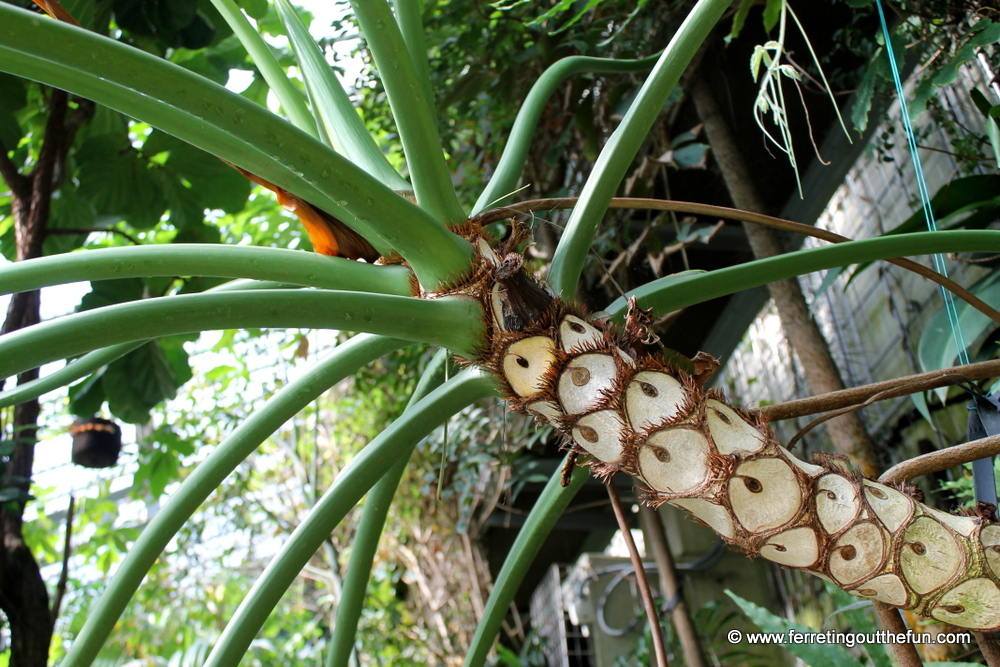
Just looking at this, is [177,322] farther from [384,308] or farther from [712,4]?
[712,4]

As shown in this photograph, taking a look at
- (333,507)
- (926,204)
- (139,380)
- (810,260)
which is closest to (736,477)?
(810,260)

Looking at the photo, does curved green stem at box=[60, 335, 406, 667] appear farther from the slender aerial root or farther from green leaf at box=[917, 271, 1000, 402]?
green leaf at box=[917, 271, 1000, 402]

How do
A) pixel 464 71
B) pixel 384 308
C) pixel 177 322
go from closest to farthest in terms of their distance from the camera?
pixel 177 322
pixel 384 308
pixel 464 71

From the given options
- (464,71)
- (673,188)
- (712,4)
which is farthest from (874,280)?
(712,4)

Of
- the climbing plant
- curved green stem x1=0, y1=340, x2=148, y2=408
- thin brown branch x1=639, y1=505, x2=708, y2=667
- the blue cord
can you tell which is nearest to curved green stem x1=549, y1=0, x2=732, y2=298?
the climbing plant

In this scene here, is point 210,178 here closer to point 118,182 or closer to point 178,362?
point 118,182

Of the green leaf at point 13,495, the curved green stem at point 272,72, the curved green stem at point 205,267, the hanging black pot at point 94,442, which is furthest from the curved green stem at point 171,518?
the hanging black pot at point 94,442

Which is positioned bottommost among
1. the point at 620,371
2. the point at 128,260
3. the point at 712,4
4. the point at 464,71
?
the point at 620,371
